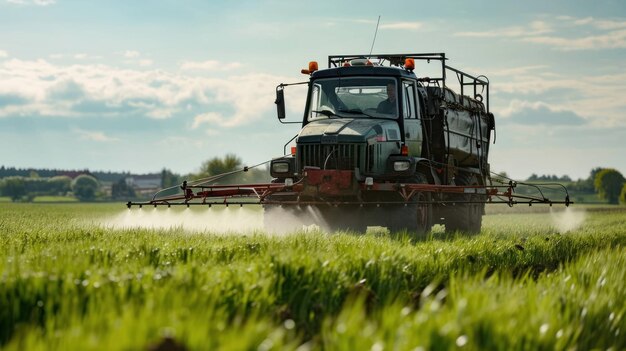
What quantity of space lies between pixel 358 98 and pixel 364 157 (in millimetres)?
1478

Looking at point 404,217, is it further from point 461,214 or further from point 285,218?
point 461,214

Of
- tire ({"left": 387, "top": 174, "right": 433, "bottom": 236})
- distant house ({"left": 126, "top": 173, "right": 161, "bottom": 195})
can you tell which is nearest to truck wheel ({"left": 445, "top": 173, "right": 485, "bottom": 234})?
tire ({"left": 387, "top": 174, "right": 433, "bottom": 236})

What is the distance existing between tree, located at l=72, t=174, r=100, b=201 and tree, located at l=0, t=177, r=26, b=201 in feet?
26.6

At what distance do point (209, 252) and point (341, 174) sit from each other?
7.50m

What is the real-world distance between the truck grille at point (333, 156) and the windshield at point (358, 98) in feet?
3.18

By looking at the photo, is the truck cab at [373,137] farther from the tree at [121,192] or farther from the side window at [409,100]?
the tree at [121,192]

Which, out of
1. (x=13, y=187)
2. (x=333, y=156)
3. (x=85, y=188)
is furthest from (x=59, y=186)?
(x=333, y=156)

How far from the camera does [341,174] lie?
1686 cm

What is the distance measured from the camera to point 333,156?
17.5 meters

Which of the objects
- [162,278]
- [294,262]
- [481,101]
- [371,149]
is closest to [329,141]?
[371,149]

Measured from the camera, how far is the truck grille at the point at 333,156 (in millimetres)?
17422

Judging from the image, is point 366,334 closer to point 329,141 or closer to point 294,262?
point 294,262

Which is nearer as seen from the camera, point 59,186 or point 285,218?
point 285,218

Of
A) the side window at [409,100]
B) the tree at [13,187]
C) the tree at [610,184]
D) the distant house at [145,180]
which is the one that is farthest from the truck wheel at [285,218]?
the distant house at [145,180]
